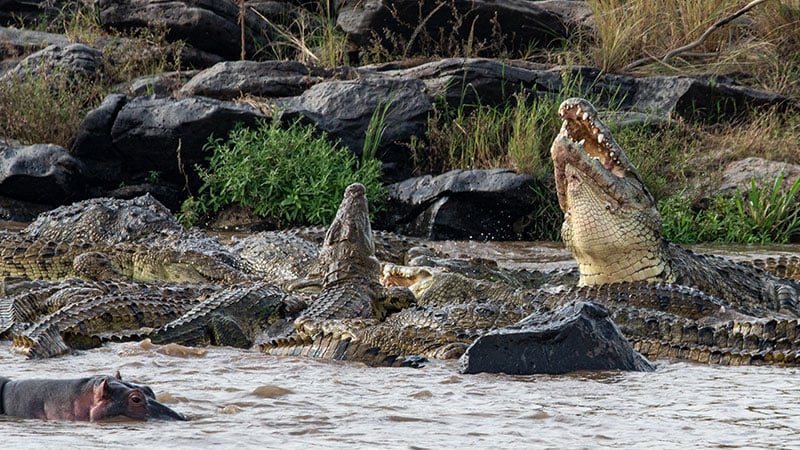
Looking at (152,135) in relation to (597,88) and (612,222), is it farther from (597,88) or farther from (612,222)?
(612,222)

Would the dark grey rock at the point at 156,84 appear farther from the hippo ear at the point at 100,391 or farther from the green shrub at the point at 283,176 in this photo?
the hippo ear at the point at 100,391

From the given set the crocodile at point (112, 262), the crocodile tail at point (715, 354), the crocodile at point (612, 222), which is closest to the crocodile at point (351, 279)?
the crocodile at point (112, 262)

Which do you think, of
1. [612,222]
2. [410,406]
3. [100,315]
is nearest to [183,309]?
[100,315]

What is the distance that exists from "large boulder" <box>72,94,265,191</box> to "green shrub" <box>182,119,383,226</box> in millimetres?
240

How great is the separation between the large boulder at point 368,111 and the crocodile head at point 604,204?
233 inches

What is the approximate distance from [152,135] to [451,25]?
16.4ft

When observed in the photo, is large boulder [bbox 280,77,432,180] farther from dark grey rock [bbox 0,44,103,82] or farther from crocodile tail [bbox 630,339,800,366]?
crocodile tail [bbox 630,339,800,366]

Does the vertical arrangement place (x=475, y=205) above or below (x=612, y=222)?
below

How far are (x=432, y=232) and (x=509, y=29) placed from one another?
525 centimetres

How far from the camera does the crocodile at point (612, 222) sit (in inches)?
256

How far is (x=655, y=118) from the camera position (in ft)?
42.6

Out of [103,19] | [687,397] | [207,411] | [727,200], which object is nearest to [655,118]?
[727,200]

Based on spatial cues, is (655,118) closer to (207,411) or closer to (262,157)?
(262,157)

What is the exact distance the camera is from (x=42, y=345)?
471 centimetres
